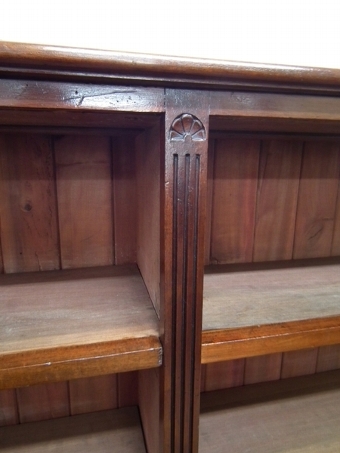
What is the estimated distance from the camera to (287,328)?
1.75ft

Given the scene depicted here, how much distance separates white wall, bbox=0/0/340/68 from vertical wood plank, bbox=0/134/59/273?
0.71ft

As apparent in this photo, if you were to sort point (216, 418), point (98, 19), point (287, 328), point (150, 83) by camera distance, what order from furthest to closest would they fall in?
point (216, 418) → point (98, 19) → point (287, 328) → point (150, 83)

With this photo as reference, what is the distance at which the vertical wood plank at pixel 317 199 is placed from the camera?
0.83m

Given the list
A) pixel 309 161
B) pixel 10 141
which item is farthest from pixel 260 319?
pixel 10 141

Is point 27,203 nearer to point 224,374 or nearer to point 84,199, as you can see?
point 84,199

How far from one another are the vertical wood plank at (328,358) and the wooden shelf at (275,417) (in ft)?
0.07

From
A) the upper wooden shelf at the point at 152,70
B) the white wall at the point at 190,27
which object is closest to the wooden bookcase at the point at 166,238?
the upper wooden shelf at the point at 152,70

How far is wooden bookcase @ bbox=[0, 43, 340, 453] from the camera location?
0.41 metres

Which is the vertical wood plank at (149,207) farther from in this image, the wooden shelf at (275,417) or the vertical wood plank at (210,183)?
the wooden shelf at (275,417)

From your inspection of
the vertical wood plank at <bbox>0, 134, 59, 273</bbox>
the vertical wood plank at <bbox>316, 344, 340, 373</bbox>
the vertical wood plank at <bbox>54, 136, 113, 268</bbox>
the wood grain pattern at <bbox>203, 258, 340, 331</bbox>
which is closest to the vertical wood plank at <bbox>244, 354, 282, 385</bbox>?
the vertical wood plank at <bbox>316, 344, 340, 373</bbox>

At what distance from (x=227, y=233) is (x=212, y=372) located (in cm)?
40

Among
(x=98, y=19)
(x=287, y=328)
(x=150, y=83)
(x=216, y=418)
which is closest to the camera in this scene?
(x=150, y=83)

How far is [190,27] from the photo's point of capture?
27.7 inches

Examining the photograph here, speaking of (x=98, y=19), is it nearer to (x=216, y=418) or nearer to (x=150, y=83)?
(x=150, y=83)
